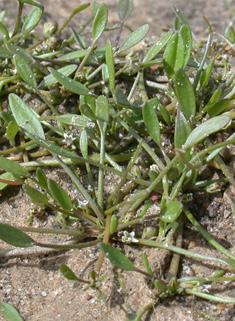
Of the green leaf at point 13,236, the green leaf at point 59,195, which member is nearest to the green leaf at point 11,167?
the green leaf at point 59,195

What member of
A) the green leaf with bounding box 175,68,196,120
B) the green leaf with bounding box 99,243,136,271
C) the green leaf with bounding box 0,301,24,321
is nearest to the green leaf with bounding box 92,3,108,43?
the green leaf with bounding box 175,68,196,120

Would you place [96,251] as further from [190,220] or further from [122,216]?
[190,220]

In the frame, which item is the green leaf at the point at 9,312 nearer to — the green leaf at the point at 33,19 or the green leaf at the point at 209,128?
the green leaf at the point at 209,128

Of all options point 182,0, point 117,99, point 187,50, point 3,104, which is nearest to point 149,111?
point 117,99

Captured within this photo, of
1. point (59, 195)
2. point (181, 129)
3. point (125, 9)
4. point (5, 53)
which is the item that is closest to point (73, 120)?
point (59, 195)

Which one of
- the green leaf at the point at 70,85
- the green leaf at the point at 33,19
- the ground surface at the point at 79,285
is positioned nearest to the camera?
the ground surface at the point at 79,285

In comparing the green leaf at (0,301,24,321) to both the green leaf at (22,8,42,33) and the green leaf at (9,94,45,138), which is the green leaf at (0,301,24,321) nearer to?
the green leaf at (9,94,45,138)
